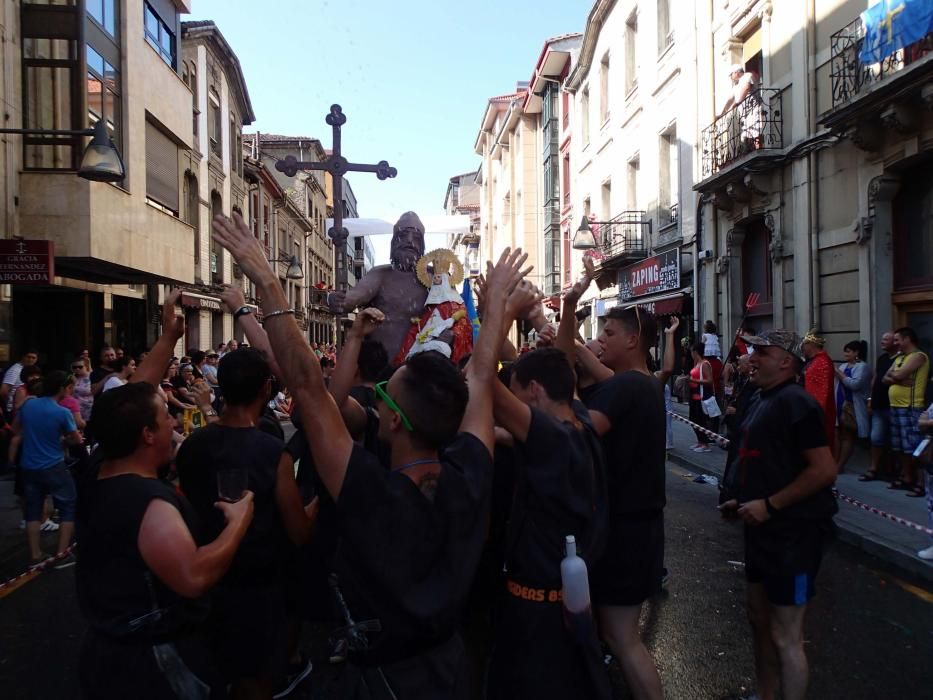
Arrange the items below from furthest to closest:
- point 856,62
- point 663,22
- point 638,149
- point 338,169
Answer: point 638,149 → point 663,22 → point 856,62 → point 338,169

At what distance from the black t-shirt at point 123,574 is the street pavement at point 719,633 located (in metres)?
1.87

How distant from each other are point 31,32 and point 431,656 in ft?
47.0

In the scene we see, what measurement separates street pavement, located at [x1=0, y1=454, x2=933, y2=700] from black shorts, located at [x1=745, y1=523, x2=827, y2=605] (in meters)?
0.86

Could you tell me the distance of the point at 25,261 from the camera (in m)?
10.5

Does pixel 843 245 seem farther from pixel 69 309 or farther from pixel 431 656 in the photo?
pixel 69 309

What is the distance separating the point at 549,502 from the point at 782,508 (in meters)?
1.48

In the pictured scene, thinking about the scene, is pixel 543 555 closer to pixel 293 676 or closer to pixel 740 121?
pixel 293 676

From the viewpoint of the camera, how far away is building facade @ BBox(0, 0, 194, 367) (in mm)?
12570

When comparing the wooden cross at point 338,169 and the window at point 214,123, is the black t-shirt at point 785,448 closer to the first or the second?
the wooden cross at point 338,169

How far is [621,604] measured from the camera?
3240mm

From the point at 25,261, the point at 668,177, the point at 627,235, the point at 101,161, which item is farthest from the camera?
the point at 627,235

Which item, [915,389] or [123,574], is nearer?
[123,574]

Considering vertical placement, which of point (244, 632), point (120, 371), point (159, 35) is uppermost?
point (159, 35)

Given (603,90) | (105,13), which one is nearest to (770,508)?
(105,13)
